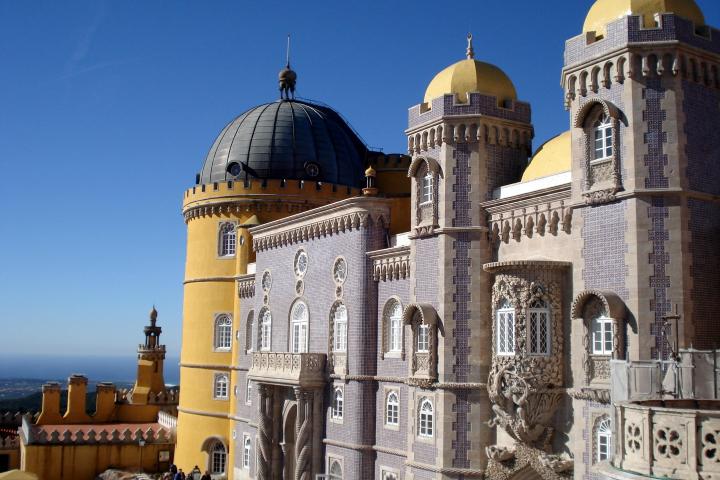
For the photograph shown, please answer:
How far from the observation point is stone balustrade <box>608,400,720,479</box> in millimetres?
10820

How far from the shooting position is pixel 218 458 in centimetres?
4038

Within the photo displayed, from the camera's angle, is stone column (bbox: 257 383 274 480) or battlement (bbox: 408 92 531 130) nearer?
battlement (bbox: 408 92 531 130)

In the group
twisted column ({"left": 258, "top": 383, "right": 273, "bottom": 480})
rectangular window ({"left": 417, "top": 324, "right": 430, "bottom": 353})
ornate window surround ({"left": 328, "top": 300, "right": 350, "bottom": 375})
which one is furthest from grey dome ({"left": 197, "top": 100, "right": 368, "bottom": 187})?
rectangular window ({"left": 417, "top": 324, "right": 430, "bottom": 353})

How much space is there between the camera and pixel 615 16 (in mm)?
20781

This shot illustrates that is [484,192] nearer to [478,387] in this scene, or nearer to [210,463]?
[478,387]

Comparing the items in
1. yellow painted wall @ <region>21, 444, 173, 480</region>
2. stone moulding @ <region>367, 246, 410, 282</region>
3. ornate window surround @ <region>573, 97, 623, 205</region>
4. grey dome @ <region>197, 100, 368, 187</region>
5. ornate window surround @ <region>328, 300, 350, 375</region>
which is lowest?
yellow painted wall @ <region>21, 444, 173, 480</region>

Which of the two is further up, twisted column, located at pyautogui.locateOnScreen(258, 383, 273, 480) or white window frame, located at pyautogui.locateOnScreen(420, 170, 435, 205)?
white window frame, located at pyautogui.locateOnScreen(420, 170, 435, 205)

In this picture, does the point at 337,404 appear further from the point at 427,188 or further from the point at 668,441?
the point at 668,441

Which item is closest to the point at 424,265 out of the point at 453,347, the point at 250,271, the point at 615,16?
the point at 453,347

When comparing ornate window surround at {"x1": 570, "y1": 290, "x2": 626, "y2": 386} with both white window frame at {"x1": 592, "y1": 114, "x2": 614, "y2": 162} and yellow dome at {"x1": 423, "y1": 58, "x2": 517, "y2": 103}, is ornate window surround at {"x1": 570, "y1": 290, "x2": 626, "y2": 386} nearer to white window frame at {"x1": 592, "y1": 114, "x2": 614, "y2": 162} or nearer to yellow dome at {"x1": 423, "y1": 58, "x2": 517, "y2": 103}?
white window frame at {"x1": 592, "y1": 114, "x2": 614, "y2": 162}

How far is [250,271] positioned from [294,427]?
854 cm

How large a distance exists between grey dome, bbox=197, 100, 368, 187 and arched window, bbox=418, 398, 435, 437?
59.0 feet

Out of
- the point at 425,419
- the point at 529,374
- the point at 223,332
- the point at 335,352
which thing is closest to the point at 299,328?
the point at 335,352

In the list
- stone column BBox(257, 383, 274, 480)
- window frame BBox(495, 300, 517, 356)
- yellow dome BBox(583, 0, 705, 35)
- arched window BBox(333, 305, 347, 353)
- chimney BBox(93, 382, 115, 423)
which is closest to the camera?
yellow dome BBox(583, 0, 705, 35)
